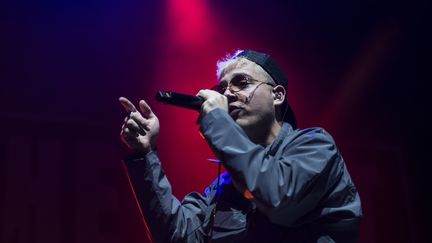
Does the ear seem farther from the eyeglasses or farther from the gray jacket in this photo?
the gray jacket

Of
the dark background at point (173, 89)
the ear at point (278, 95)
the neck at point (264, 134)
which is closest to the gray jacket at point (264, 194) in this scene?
the neck at point (264, 134)

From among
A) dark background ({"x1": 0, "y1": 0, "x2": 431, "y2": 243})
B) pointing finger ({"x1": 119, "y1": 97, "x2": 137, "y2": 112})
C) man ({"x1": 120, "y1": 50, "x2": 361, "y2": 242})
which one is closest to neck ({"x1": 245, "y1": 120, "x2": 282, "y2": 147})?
man ({"x1": 120, "y1": 50, "x2": 361, "y2": 242})

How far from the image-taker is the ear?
77.2 inches

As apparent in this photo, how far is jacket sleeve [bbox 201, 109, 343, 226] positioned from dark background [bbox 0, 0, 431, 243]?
1769 mm

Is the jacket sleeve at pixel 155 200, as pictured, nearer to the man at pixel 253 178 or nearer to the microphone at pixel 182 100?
the man at pixel 253 178

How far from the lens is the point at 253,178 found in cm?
135

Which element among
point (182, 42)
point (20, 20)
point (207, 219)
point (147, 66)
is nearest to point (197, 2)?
point (182, 42)

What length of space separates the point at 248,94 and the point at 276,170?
0.52m

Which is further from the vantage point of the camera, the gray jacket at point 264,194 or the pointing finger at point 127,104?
the pointing finger at point 127,104

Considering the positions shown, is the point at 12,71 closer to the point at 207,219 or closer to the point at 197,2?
the point at 197,2

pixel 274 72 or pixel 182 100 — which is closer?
pixel 182 100

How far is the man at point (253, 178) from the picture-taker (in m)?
1.38

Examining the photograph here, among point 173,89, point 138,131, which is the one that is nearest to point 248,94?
point 138,131

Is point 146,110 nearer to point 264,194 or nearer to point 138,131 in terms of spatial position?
point 138,131
